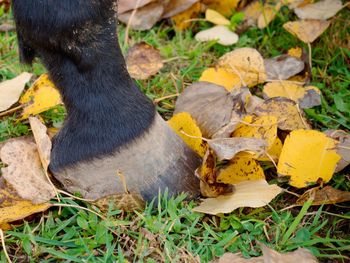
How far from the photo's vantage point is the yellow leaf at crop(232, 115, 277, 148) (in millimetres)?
1661

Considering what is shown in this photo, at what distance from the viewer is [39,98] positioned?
1.91 meters

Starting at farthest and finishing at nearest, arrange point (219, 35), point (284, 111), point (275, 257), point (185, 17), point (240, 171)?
point (185, 17), point (219, 35), point (284, 111), point (240, 171), point (275, 257)

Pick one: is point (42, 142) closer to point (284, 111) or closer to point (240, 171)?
point (240, 171)

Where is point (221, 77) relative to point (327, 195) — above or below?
above

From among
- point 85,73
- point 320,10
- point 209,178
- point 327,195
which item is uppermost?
point 85,73

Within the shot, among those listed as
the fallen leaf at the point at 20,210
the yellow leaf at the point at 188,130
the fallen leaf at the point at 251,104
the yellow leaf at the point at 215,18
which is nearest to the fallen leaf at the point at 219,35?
the yellow leaf at the point at 215,18

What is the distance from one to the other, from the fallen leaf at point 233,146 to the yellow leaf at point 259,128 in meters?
0.13

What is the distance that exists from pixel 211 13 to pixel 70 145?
43.0 inches

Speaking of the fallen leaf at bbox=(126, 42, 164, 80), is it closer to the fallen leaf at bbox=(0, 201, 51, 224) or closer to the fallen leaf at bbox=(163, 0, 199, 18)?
the fallen leaf at bbox=(163, 0, 199, 18)

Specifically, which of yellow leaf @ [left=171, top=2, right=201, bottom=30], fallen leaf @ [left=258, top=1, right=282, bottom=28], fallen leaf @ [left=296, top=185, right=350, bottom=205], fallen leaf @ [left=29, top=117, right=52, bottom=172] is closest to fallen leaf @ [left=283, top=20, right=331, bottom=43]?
fallen leaf @ [left=258, top=1, right=282, bottom=28]

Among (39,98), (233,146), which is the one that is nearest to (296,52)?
(233,146)

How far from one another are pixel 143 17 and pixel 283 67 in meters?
0.64

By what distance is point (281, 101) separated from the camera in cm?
182

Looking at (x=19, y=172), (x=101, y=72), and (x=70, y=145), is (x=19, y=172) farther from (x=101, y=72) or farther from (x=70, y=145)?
(x=101, y=72)
